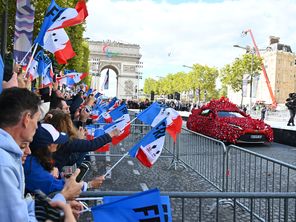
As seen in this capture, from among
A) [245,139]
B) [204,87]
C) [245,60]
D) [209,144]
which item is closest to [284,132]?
[245,139]

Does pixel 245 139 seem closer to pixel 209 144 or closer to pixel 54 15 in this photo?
pixel 209 144

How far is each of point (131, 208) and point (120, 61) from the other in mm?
96339

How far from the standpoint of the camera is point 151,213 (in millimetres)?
2654

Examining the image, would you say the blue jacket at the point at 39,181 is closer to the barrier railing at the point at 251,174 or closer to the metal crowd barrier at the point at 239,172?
the metal crowd barrier at the point at 239,172

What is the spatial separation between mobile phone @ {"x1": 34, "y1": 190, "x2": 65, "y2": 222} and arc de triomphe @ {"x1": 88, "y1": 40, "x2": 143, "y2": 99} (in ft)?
303

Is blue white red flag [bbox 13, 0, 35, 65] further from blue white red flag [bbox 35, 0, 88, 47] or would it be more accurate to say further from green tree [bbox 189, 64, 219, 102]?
green tree [bbox 189, 64, 219, 102]

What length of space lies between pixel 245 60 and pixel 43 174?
195ft

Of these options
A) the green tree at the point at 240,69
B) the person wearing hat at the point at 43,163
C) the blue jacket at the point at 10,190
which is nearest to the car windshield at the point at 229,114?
the person wearing hat at the point at 43,163

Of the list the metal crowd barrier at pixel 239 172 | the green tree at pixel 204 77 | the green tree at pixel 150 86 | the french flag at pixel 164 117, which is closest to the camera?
the metal crowd barrier at pixel 239 172

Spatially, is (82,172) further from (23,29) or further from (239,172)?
(23,29)

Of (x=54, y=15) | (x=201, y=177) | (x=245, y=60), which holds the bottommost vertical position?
(x=201, y=177)

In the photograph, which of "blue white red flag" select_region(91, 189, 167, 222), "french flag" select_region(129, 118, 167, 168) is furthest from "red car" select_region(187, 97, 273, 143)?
"blue white red flag" select_region(91, 189, 167, 222)

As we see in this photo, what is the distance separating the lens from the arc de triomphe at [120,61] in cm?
9644

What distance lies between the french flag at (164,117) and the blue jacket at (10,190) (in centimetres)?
529
